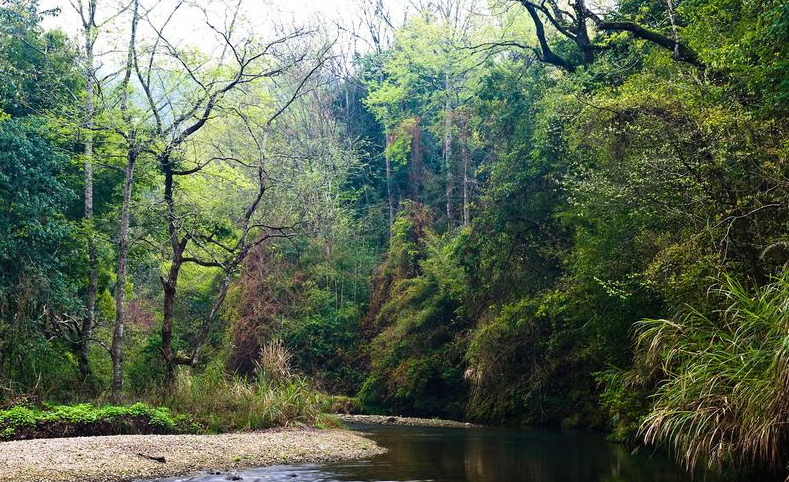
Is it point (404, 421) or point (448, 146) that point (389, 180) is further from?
point (404, 421)

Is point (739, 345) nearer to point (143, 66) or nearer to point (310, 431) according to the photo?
point (310, 431)

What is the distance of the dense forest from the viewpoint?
41.8 ft

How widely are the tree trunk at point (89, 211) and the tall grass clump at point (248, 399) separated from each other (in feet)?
11.6

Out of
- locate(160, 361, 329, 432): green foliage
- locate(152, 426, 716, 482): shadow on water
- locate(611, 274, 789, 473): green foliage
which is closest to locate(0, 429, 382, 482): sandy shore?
locate(152, 426, 716, 482): shadow on water

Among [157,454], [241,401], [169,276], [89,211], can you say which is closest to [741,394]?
[157,454]

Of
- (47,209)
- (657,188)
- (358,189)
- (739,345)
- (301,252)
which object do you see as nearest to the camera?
(739,345)

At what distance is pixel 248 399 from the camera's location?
60.5 feet

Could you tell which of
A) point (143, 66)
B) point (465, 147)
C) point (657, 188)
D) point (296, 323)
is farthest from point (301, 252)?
point (657, 188)

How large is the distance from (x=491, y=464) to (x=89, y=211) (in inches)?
562

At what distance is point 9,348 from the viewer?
18297mm

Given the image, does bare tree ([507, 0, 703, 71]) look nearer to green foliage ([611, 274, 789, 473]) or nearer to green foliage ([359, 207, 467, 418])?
green foliage ([611, 274, 789, 473])

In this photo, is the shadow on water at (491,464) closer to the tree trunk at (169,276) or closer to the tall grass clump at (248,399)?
the tall grass clump at (248,399)

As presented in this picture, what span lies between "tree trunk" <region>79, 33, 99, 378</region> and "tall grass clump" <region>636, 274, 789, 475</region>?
15097mm

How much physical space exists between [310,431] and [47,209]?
9.01m
